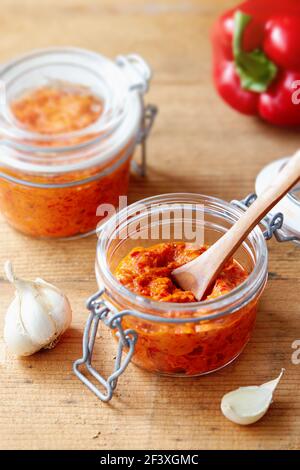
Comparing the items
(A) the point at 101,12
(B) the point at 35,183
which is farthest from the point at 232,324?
(A) the point at 101,12

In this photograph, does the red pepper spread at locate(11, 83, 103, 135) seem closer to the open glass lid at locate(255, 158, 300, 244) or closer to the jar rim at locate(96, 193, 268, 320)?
the jar rim at locate(96, 193, 268, 320)

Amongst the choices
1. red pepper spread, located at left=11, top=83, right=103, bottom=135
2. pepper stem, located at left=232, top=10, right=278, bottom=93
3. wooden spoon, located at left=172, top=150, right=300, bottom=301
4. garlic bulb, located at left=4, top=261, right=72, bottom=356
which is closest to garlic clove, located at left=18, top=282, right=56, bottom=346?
garlic bulb, located at left=4, top=261, right=72, bottom=356

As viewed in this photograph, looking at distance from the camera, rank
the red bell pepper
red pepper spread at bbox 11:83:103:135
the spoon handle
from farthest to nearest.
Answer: the red bell pepper
red pepper spread at bbox 11:83:103:135
the spoon handle

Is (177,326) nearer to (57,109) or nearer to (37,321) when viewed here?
(37,321)

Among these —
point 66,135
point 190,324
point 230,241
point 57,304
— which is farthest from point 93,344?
point 66,135

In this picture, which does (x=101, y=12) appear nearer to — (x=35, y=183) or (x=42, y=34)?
(x=42, y=34)

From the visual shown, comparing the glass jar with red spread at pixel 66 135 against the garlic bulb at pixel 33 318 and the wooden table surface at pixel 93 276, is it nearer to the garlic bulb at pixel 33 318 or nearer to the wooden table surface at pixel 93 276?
the wooden table surface at pixel 93 276

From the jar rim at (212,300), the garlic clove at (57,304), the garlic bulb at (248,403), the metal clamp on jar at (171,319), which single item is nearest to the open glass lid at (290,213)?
the metal clamp on jar at (171,319)
